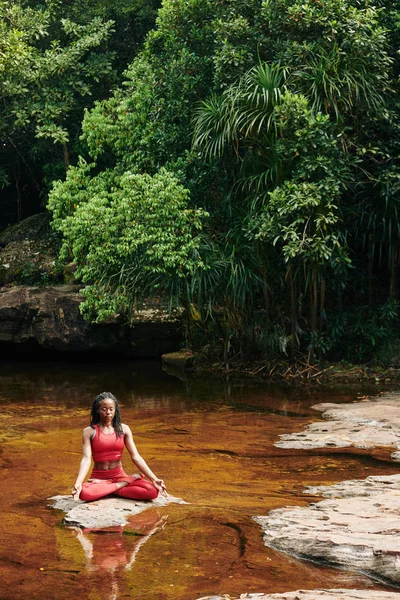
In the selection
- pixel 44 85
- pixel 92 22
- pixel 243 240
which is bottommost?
pixel 243 240

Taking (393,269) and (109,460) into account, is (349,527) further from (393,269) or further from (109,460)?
(393,269)

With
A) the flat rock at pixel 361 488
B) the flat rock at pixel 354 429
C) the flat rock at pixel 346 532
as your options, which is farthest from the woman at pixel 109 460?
the flat rock at pixel 354 429

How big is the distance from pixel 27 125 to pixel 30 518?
1433 cm

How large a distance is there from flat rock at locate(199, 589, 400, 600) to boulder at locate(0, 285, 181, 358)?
1158cm

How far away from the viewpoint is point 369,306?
14.0 metres

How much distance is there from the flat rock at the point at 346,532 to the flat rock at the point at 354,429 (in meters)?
2.20

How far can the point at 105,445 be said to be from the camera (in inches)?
230

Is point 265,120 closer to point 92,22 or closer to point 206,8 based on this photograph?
point 206,8

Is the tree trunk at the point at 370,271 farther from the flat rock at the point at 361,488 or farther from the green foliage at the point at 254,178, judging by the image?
the flat rock at the point at 361,488

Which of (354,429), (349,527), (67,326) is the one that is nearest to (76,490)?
(349,527)

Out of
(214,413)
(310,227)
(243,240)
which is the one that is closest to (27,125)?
(243,240)

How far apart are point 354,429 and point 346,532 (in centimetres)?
412

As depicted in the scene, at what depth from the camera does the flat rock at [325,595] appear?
3959mm

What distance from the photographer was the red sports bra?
5828 mm
